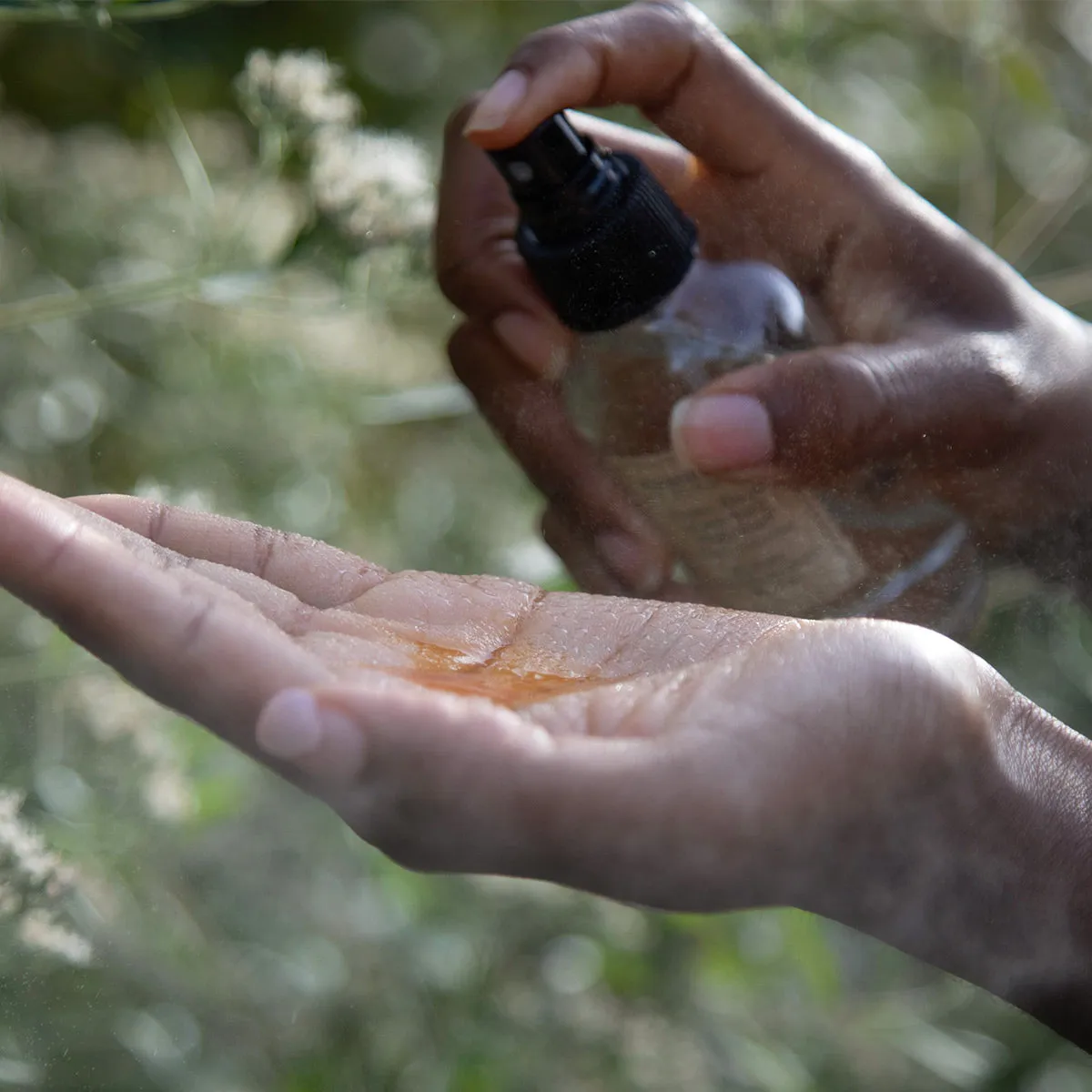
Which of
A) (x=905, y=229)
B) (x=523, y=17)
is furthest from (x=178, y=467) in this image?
(x=523, y=17)

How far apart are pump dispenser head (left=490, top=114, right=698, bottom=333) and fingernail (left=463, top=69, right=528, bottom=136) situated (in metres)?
0.02

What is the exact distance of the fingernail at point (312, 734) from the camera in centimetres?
28

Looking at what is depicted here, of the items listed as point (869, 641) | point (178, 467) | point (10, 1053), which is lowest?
point (10, 1053)

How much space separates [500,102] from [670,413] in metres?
0.15

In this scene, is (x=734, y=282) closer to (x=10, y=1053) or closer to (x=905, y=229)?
(x=905, y=229)

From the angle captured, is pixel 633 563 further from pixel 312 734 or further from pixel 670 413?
pixel 312 734

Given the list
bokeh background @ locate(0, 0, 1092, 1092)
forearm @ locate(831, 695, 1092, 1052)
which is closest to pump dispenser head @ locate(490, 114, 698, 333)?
bokeh background @ locate(0, 0, 1092, 1092)

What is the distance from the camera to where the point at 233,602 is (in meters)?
0.32

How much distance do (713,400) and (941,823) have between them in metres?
0.20

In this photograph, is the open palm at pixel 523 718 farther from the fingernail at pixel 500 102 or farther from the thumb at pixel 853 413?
the fingernail at pixel 500 102

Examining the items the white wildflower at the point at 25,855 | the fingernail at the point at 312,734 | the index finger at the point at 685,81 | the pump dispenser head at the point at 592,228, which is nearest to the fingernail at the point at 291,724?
the fingernail at the point at 312,734

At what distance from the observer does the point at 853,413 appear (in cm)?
50

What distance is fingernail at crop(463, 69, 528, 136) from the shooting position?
1.60ft

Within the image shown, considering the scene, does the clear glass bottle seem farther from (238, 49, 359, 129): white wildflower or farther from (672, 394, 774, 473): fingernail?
(238, 49, 359, 129): white wildflower
